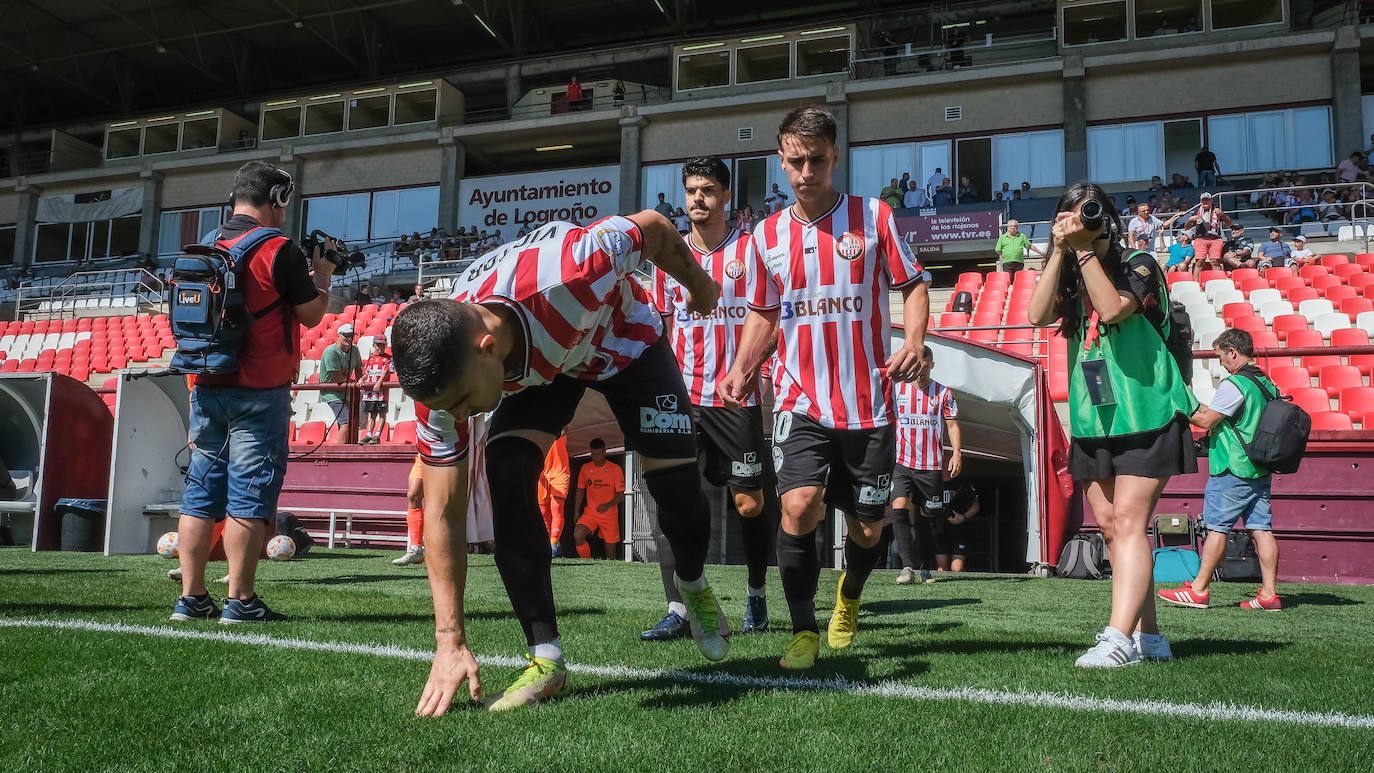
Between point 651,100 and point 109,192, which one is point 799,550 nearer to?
point 651,100

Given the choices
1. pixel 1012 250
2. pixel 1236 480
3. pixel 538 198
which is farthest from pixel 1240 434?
pixel 538 198

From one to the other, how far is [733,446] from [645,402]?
60.8 inches

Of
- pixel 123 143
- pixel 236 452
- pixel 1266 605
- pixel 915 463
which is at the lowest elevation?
pixel 1266 605

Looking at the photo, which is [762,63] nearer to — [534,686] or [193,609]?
[193,609]

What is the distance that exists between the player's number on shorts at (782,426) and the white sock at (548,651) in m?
1.43

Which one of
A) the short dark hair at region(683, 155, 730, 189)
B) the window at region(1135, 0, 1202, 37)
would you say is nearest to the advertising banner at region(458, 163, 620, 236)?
the window at region(1135, 0, 1202, 37)

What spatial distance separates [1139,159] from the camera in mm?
27281

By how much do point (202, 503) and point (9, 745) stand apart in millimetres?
2472

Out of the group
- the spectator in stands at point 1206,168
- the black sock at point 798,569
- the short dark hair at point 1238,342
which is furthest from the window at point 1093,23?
the black sock at point 798,569

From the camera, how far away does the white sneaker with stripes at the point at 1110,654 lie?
3676 millimetres

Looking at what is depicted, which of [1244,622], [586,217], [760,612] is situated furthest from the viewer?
[586,217]

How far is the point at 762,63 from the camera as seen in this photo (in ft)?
107

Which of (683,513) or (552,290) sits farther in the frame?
(683,513)

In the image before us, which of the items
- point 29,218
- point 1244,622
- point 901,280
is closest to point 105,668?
point 901,280
